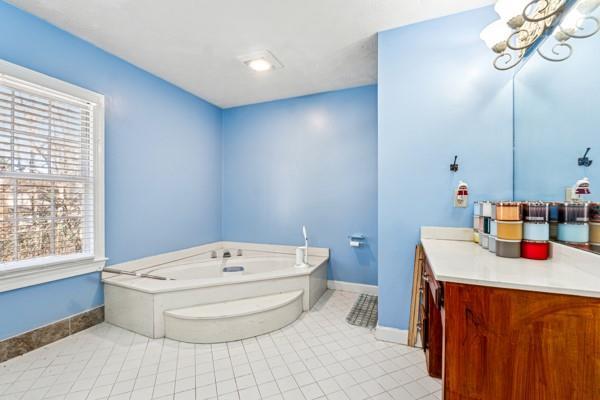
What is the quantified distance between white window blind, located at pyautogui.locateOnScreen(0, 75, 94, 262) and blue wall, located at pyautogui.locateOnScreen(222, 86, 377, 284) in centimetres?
177

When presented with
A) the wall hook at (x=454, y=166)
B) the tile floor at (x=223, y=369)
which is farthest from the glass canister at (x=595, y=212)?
the tile floor at (x=223, y=369)

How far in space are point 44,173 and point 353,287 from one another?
315 cm

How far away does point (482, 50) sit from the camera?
173 centimetres

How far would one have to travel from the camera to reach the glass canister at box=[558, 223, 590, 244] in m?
1.17

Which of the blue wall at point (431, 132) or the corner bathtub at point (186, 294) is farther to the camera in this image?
the corner bathtub at point (186, 294)

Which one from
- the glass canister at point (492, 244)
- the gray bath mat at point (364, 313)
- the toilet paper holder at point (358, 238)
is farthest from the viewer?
the toilet paper holder at point (358, 238)

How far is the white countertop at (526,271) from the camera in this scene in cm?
86

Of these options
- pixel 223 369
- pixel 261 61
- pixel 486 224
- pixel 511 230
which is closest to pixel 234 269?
pixel 223 369

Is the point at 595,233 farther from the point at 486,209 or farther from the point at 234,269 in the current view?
the point at 234,269

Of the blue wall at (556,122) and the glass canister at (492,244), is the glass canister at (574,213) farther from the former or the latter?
the glass canister at (492,244)

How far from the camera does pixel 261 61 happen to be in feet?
7.87

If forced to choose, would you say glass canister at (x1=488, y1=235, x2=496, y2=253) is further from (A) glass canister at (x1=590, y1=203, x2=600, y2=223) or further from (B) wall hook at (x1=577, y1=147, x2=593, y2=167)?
(B) wall hook at (x1=577, y1=147, x2=593, y2=167)

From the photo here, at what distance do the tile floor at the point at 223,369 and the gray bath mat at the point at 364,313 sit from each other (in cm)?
14

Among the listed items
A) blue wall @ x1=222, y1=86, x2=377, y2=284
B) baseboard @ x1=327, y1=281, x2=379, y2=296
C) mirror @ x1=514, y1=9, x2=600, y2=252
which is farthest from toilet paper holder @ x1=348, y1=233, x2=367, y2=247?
mirror @ x1=514, y1=9, x2=600, y2=252
